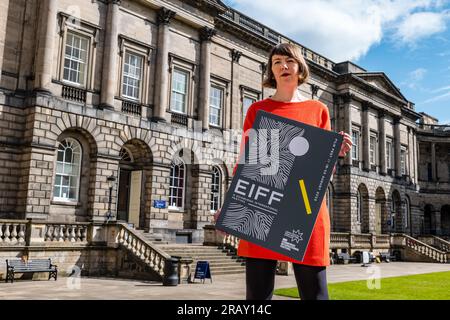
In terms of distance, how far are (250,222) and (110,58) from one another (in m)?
20.6

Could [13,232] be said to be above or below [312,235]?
below

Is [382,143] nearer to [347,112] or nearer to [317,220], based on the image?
[347,112]

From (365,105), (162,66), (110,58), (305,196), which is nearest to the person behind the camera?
(305,196)

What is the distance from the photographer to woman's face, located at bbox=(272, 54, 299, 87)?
3.32m

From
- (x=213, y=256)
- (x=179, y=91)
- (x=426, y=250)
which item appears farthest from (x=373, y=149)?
(x=213, y=256)

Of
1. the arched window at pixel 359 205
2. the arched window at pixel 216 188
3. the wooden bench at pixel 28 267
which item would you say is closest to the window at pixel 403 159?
the arched window at pixel 359 205

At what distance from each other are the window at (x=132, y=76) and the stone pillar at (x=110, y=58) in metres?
0.94

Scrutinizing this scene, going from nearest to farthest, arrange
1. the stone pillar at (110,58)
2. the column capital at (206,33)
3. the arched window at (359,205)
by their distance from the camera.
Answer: the stone pillar at (110,58) < the column capital at (206,33) < the arched window at (359,205)

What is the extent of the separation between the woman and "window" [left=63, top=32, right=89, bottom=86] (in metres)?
19.3

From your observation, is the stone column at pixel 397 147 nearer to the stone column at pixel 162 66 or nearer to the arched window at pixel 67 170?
the stone column at pixel 162 66

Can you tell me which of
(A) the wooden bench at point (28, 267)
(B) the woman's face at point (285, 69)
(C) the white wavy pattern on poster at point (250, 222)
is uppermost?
(B) the woman's face at point (285, 69)

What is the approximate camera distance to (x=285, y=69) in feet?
10.9

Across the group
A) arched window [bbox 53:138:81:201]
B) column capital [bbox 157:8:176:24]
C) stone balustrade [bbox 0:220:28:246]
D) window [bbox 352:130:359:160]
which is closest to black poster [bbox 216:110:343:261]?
stone balustrade [bbox 0:220:28:246]

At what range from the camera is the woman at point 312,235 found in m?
2.96
